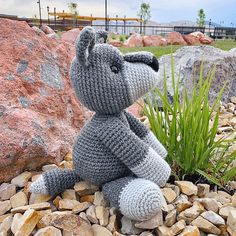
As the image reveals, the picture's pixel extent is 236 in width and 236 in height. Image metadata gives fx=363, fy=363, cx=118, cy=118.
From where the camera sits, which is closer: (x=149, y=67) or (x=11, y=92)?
(x=149, y=67)

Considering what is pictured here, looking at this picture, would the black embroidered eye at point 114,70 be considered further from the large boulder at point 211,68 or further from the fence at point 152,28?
the fence at point 152,28

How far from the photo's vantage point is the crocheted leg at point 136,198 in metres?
1.35

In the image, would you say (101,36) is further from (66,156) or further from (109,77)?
(66,156)

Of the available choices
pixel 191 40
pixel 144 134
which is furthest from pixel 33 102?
pixel 191 40

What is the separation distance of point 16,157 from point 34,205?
1.11 feet

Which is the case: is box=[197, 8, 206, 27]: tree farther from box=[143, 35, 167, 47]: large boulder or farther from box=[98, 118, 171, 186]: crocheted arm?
box=[98, 118, 171, 186]: crocheted arm

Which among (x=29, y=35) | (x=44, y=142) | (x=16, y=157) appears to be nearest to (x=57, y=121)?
(x=44, y=142)

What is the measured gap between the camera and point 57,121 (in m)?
2.10

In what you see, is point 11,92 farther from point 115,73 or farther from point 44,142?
point 115,73

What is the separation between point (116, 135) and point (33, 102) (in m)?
0.77

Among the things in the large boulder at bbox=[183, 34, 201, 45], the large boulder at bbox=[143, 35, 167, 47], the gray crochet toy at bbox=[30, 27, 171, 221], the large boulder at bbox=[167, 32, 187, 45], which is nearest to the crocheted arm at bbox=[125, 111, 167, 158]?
the gray crochet toy at bbox=[30, 27, 171, 221]

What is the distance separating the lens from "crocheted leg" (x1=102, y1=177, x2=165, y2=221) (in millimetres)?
1353

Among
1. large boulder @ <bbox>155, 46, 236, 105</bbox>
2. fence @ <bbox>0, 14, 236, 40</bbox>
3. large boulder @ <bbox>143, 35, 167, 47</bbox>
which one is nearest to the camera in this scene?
large boulder @ <bbox>155, 46, 236, 105</bbox>

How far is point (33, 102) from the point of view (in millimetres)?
2047
